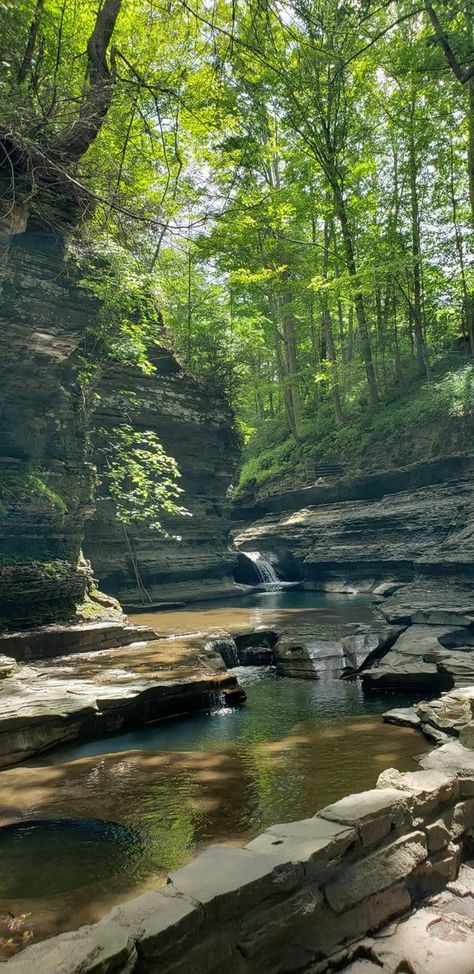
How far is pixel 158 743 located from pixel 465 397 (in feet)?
52.6

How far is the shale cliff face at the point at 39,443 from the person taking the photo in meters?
12.1

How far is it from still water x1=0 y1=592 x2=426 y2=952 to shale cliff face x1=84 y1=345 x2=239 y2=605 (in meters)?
11.1

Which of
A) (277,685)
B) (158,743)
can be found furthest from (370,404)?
(158,743)

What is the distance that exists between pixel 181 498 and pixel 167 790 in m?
17.8

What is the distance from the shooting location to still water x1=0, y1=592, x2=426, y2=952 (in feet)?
13.0

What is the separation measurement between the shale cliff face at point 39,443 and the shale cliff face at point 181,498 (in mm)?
3246

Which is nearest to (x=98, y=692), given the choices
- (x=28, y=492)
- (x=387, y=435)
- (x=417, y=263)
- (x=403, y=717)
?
(x=403, y=717)

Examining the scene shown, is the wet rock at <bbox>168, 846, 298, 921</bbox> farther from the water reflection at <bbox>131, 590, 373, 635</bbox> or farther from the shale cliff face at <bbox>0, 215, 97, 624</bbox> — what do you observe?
the water reflection at <bbox>131, 590, 373, 635</bbox>

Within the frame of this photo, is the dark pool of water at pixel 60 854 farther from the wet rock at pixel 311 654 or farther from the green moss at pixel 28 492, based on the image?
the green moss at pixel 28 492

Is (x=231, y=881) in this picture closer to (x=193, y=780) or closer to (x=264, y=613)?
(x=193, y=780)

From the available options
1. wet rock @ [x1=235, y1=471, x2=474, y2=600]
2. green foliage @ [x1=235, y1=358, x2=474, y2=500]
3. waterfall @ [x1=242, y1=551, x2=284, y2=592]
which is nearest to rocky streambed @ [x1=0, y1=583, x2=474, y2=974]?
wet rock @ [x1=235, y1=471, x2=474, y2=600]

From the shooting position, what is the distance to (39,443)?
1394cm

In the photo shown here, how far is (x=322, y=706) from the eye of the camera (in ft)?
27.4

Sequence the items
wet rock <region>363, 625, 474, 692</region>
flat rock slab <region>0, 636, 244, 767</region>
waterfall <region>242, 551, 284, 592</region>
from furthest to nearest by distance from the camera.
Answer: waterfall <region>242, 551, 284, 592</region>
wet rock <region>363, 625, 474, 692</region>
flat rock slab <region>0, 636, 244, 767</region>
